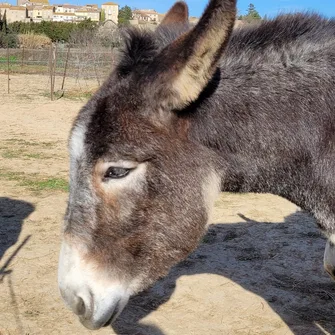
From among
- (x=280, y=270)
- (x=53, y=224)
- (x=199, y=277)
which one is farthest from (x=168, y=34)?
(x=53, y=224)

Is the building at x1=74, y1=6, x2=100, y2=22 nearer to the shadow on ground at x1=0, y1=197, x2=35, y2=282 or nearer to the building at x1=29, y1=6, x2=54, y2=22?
the building at x1=29, y1=6, x2=54, y2=22

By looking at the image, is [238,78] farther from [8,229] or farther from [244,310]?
[8,229]

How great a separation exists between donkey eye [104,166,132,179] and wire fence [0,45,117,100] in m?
17.6

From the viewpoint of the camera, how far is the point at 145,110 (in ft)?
7.53

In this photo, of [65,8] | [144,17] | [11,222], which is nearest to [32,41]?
[144,17]

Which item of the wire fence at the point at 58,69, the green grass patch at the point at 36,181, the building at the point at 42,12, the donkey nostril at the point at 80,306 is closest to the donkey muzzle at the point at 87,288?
the donkey nostril at the point at 80,306

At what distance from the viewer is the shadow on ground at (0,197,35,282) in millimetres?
5887

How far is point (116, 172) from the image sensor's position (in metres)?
2.29

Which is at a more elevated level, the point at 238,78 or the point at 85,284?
the point at 238,78

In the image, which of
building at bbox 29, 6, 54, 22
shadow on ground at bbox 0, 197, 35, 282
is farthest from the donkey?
building at bbox 29, 6, 54, 22

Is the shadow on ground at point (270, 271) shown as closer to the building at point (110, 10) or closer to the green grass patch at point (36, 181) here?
the green grass patch at point (36, 181)

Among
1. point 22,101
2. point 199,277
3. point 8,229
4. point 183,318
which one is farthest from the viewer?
point 22,101

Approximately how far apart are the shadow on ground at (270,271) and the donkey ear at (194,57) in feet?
9.21

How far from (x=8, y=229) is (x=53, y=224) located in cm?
60
